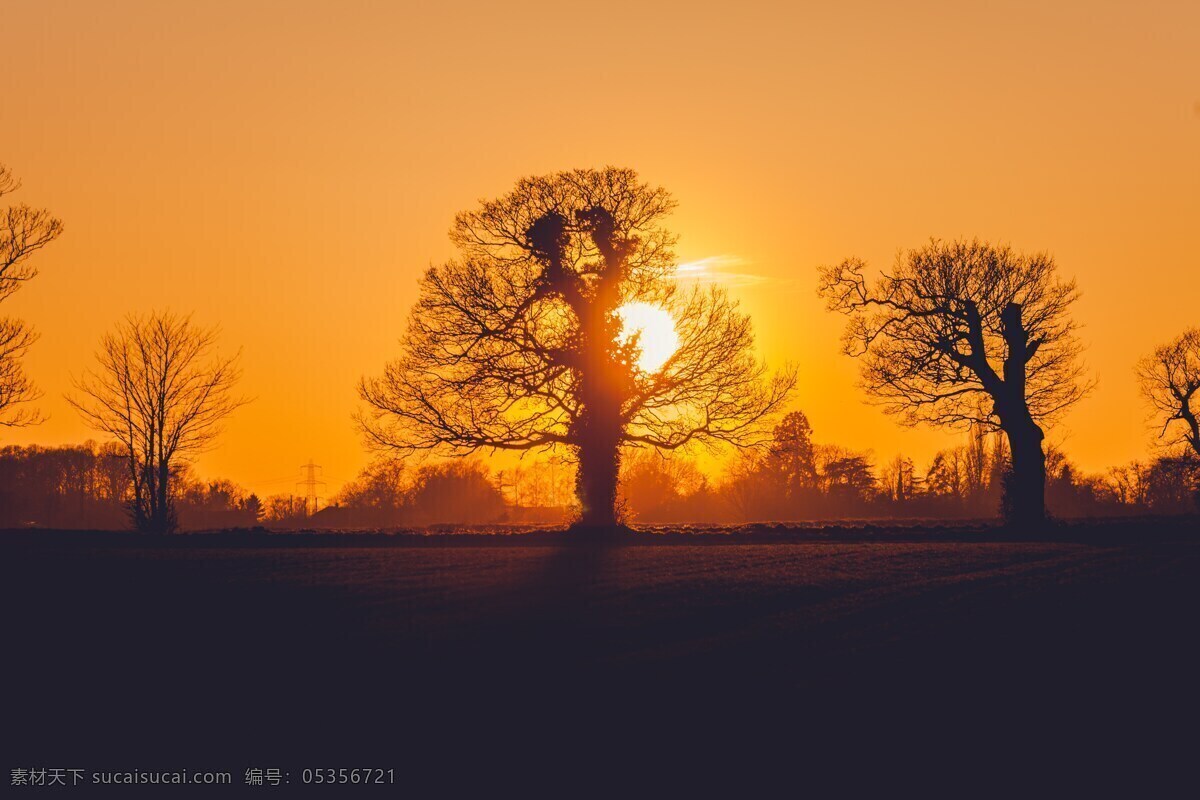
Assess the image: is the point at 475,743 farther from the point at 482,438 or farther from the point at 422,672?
the point at 482,438

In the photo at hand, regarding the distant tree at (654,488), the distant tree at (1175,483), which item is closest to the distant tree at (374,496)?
the distant tree at (654,488)

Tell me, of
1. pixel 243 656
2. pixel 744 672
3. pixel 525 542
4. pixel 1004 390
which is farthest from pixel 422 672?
pixel 1004 390

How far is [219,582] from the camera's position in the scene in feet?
78.5

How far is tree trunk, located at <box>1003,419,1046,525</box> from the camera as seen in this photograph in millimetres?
44656

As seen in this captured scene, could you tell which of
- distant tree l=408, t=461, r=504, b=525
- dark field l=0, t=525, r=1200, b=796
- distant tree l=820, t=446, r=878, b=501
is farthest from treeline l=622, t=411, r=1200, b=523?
dark field l=0, t=525, r=1200, b=796

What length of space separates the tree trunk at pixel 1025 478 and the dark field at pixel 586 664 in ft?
59.3

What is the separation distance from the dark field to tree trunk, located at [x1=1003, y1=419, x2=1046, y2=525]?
59.3 feet

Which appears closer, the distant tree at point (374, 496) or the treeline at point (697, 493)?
the treeline at point (697, 493)

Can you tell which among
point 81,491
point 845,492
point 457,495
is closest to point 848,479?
point 845,492

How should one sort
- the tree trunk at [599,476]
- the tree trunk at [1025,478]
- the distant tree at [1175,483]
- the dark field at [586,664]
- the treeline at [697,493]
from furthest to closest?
the treeline at [697,493] → the distant tree at [1175,483] → the tree trunk at [1025,478] → the tree trunk at [599,476] → the dark field at [586,664]

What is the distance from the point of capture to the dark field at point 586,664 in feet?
39.3

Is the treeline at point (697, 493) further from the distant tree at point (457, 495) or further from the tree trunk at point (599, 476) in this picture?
the tree trunk at point (599, 476)

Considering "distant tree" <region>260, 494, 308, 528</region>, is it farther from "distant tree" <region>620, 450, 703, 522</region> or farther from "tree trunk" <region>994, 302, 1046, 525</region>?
"tree trunk" <region>994, 302, 1046, 525</region>

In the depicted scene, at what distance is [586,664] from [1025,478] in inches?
1336
